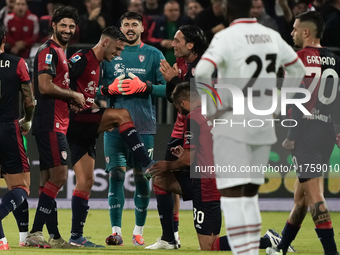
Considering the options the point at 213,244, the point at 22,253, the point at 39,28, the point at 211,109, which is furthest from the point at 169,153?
the point at 39,28

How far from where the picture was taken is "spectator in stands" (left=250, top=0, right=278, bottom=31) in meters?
10.4

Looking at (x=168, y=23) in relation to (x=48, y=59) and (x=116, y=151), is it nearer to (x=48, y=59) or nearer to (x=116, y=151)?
(x=116, y=151)

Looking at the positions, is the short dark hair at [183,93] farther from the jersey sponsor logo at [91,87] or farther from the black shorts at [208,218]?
the jersey sponsor logo at [91,87]

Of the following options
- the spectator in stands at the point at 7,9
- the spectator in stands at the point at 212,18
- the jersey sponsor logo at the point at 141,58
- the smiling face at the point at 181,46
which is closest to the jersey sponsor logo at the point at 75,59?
the smiling face at the point at 181,46

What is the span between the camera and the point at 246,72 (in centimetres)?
410

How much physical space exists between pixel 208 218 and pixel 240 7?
87.6 inches

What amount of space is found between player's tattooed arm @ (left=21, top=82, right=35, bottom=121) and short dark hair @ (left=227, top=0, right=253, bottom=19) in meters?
2.52

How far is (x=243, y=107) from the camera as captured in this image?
4.09 metres

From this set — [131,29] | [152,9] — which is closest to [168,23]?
[152,9]

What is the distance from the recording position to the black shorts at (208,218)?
560 cm

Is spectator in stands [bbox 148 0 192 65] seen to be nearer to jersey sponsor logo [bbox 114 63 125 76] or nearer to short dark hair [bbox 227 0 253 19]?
jersey sponsor logo [bbox 114 63 125 76]

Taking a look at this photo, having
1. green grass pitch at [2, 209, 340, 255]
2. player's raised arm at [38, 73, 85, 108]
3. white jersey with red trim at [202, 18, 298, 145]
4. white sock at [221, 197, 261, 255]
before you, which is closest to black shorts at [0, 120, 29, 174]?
player's raised arm at [38, 73, 85, 108]

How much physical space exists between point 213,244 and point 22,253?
1.74 meters

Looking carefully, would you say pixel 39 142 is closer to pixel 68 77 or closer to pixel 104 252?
pixel 68 77
